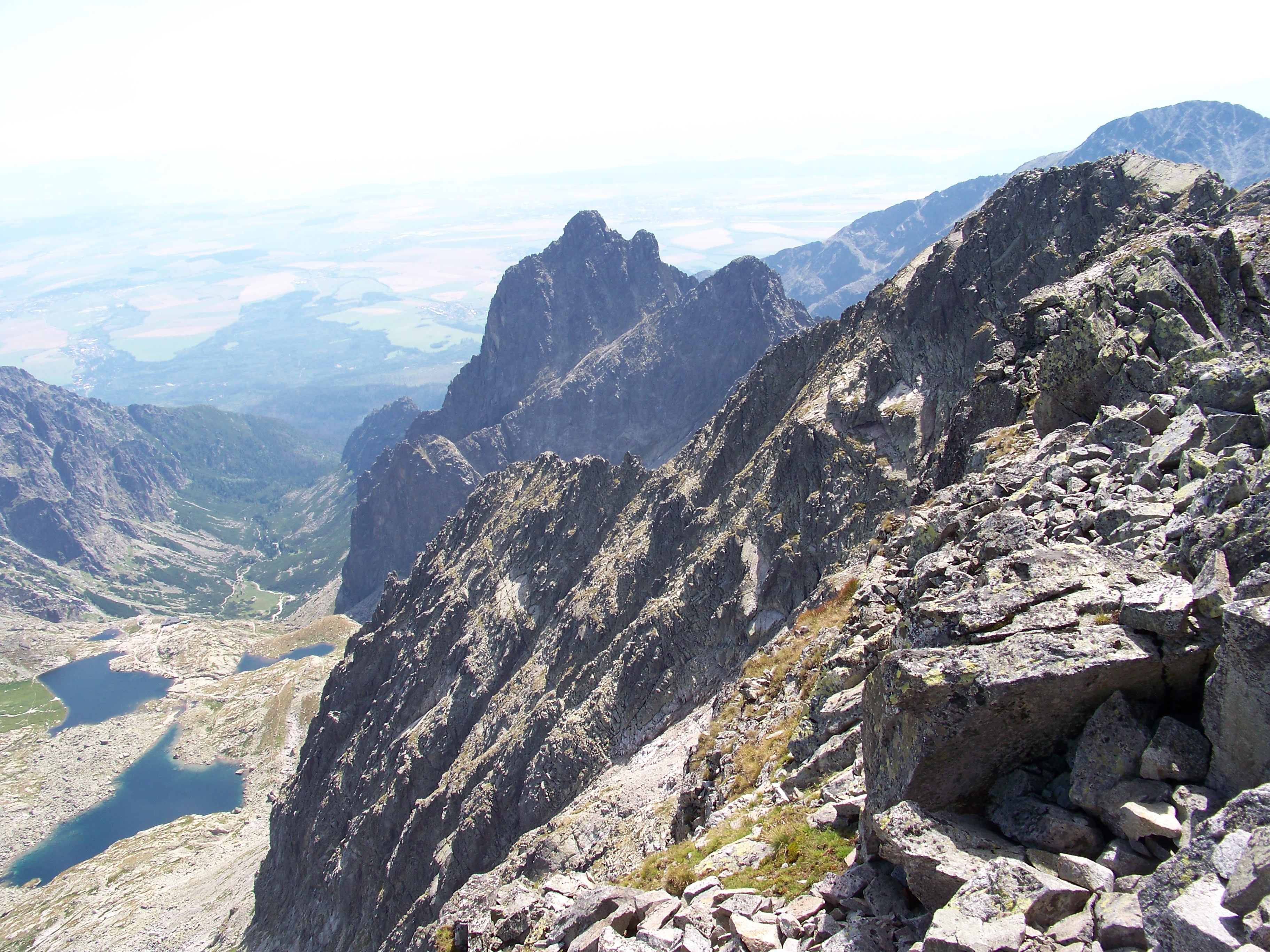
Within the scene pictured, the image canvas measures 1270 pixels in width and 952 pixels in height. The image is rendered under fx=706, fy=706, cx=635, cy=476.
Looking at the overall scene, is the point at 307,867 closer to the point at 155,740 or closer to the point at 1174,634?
the point at 1174,634

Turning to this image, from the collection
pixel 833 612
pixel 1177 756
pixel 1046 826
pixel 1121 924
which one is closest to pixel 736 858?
pixel 1046 826

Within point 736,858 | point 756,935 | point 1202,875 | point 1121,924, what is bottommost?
point 736,858

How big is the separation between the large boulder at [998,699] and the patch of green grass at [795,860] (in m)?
2.51

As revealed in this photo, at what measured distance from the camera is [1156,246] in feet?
98.1

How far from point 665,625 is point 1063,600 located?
46314 millimetres

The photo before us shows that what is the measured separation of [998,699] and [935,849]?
262cm

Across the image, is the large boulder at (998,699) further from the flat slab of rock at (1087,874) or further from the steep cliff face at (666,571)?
the steep cliff face at (666,571)

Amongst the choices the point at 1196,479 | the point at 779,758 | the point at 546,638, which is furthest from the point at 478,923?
the point at 546,638

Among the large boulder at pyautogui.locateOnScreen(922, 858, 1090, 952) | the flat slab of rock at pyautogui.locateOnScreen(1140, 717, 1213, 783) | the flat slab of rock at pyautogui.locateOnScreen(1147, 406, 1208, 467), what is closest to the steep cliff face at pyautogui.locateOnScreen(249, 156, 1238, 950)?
the flat slab of rock at pyautogui.locateOnScreen(1147, 406, 1208, 467)

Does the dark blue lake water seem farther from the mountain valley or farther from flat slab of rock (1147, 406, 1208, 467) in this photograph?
flat slab of rock (1147, 406, 1208, 467)

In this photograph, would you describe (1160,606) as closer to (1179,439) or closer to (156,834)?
(1179,439)

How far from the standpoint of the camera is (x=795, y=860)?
50.2ft

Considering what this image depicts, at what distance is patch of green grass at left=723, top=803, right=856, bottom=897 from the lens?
14281mm

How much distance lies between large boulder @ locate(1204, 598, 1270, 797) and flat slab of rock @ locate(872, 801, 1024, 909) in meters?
3.11
